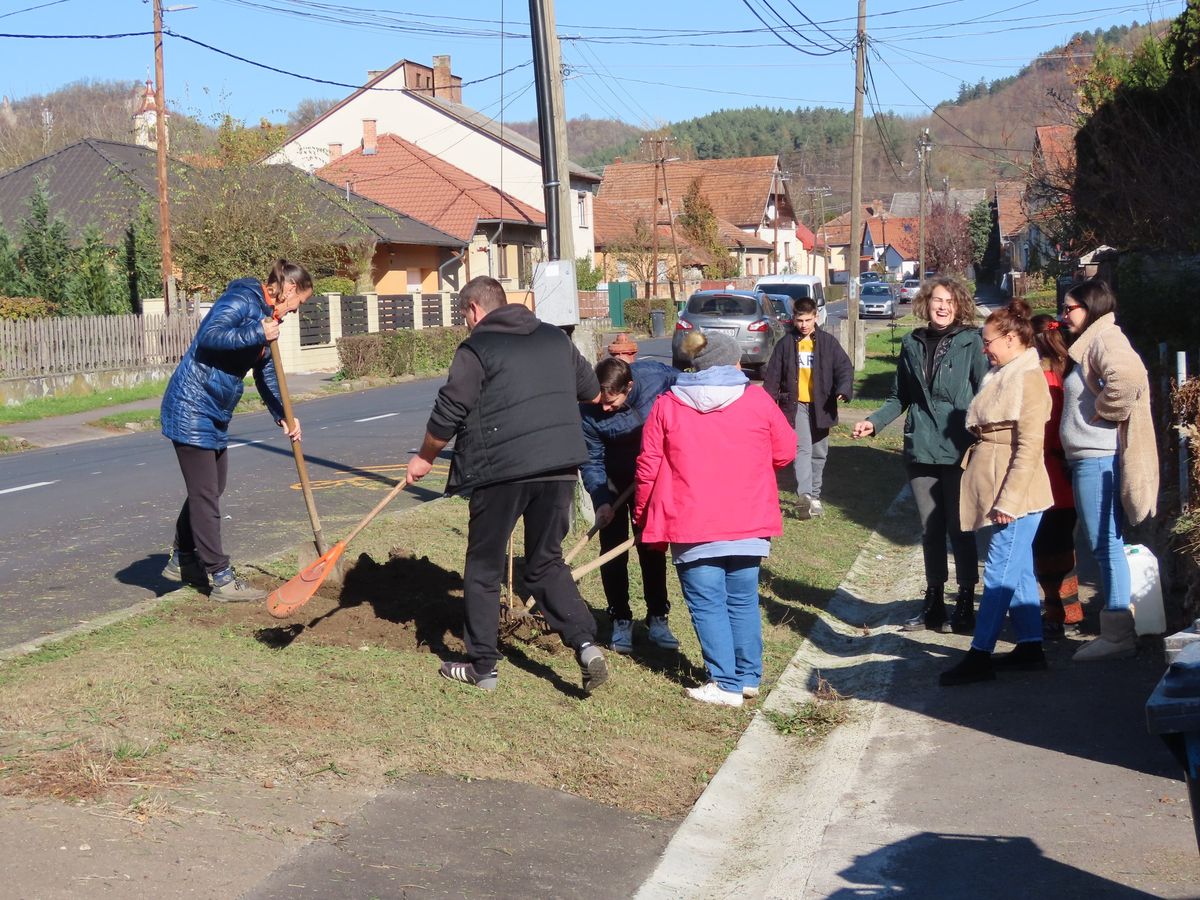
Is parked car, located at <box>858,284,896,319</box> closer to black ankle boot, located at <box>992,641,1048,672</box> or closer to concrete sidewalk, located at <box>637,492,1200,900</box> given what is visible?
black ankle boot, located at <box>992,641,1048,672</box>

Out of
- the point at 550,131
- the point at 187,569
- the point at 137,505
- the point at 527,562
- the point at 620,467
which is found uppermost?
the point at 550,131

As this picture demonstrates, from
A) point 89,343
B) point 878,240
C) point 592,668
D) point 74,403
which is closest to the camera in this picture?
point 592,668

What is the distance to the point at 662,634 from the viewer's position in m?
7.16

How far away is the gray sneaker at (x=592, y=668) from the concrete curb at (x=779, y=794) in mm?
666

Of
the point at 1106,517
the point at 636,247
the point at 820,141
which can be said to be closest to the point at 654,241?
the point at 636,247

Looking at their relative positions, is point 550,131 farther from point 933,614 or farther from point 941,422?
point 933,614

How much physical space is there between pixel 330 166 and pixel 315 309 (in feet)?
73.2

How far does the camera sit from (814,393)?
36.4ft

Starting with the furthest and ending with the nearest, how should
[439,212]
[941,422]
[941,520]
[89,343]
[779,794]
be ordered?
[439,212], [89,343], [941,520], [941,422], [779,794]

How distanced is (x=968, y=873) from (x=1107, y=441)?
2.83 metres

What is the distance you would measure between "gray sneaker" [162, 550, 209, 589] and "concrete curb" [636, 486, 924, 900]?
131 inches

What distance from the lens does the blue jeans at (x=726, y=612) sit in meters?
5.99

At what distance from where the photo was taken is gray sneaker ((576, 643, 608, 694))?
5.86 meters

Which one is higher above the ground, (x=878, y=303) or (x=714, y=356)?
(x=878, y=303)
